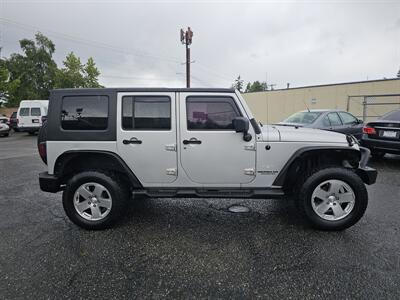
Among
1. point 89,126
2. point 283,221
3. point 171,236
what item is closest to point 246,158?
point 283,221

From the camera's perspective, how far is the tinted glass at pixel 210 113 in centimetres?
315

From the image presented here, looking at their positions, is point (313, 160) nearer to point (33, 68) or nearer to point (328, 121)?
point (328, 121)

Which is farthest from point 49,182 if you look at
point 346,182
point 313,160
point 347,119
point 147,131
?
point 347,119

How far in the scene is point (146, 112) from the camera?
317 cm

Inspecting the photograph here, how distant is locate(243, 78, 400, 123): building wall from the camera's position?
12555mm

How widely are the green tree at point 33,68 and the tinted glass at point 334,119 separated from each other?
41.9 meters

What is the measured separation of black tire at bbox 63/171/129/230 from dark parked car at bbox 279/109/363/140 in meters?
5.38

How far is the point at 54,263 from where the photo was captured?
98.9 inches

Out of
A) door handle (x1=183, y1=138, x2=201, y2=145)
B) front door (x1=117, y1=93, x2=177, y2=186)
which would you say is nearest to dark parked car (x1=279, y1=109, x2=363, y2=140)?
door handle (x1=183, y1=138, x2=201, y2=145)

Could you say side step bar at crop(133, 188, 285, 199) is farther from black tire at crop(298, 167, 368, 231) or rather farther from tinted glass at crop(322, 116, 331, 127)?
tinted glass at crop(322, 116, 331, 127)

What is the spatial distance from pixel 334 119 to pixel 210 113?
586 centimetres

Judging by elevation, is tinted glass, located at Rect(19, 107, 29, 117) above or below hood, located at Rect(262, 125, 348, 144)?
above

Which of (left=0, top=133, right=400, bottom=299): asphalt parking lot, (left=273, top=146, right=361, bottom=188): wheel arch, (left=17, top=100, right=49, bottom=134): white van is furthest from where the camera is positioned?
(left=17, top=100, right=49, bottom=134): white van

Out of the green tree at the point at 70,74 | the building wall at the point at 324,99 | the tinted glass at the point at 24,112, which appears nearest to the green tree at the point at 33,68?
the green tree at the point at 70,74
